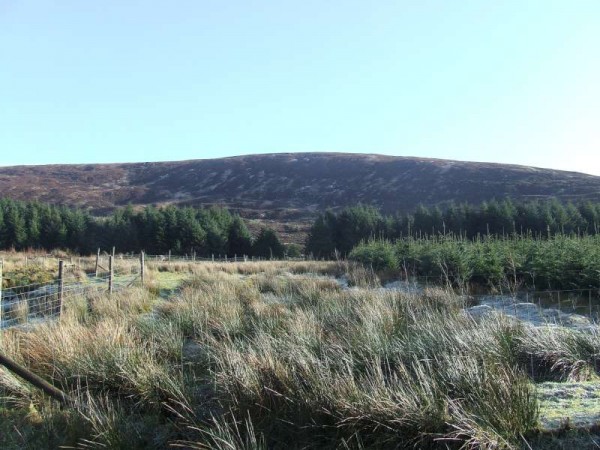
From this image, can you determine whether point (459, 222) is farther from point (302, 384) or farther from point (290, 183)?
point (290, 183)

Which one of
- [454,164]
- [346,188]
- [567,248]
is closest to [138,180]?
[346,188]

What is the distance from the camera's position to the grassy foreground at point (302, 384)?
117 inches

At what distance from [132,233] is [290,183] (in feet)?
188

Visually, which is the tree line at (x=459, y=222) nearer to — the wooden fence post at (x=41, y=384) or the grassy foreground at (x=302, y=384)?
the grassy foreground at (x=302, y=384)

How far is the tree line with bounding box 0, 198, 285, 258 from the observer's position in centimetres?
5456

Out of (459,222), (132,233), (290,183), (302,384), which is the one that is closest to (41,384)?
(302,384)

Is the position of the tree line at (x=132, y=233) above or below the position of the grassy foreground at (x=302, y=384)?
below

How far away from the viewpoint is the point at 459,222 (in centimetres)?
4941

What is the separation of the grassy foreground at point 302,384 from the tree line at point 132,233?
4915 centimetres

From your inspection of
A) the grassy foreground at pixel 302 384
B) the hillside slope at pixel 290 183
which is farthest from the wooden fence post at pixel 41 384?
the hillside slope at pixel 290 183

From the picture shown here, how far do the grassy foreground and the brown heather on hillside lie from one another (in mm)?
71830

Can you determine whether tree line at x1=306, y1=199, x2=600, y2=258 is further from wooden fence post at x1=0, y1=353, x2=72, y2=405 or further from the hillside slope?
wooden fence post at x1=0, y1=353, x2=72, y2=405

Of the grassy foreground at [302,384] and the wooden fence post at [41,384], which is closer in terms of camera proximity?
the grassy foreground at [302,384]

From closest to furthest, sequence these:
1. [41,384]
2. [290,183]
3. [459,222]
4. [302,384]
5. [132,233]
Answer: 1. [302,384]
2. [41,384]
3. [459,222]
4. [132,233]
5. [290,183]
